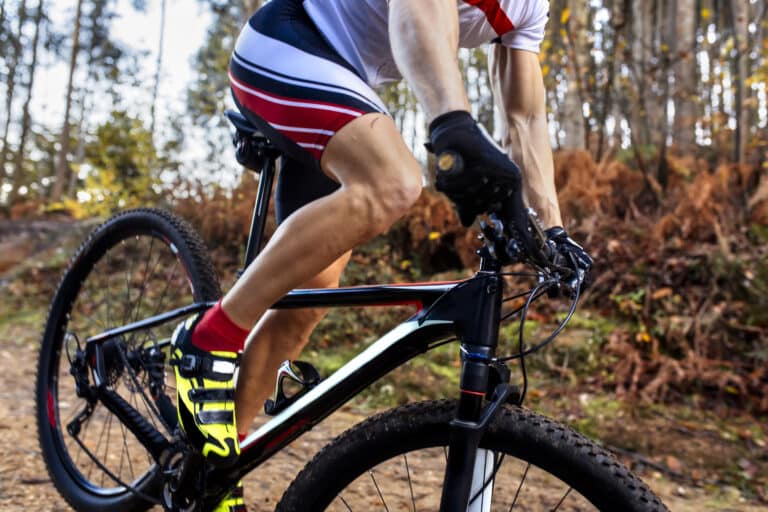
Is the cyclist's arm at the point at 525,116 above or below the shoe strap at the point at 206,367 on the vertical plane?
above

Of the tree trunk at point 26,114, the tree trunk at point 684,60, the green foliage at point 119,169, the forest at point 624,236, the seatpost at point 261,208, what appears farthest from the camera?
the tree trunk at point 26,114

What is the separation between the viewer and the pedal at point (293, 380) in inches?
61.9

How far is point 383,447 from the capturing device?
130 cm

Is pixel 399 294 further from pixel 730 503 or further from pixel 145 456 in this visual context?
pixel 730 503

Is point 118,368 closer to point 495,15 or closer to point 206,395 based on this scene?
point 206,395

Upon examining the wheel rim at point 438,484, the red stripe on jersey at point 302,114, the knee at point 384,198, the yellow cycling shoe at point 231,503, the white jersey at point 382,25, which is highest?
the white jersey at point 382,25

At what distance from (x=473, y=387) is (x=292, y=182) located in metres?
0.93

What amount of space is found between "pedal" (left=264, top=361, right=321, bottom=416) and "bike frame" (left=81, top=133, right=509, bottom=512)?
0.02 m

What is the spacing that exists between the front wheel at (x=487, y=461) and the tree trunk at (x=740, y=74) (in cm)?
538

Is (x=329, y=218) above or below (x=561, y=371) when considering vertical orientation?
above

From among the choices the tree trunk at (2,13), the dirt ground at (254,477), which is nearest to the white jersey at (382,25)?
the dirt ground at (254,477)

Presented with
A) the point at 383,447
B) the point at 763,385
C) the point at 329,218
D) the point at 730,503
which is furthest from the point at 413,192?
the point at 763,385

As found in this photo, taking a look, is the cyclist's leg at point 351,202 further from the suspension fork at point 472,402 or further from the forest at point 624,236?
the forest at point 624,236

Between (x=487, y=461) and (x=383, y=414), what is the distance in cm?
25
